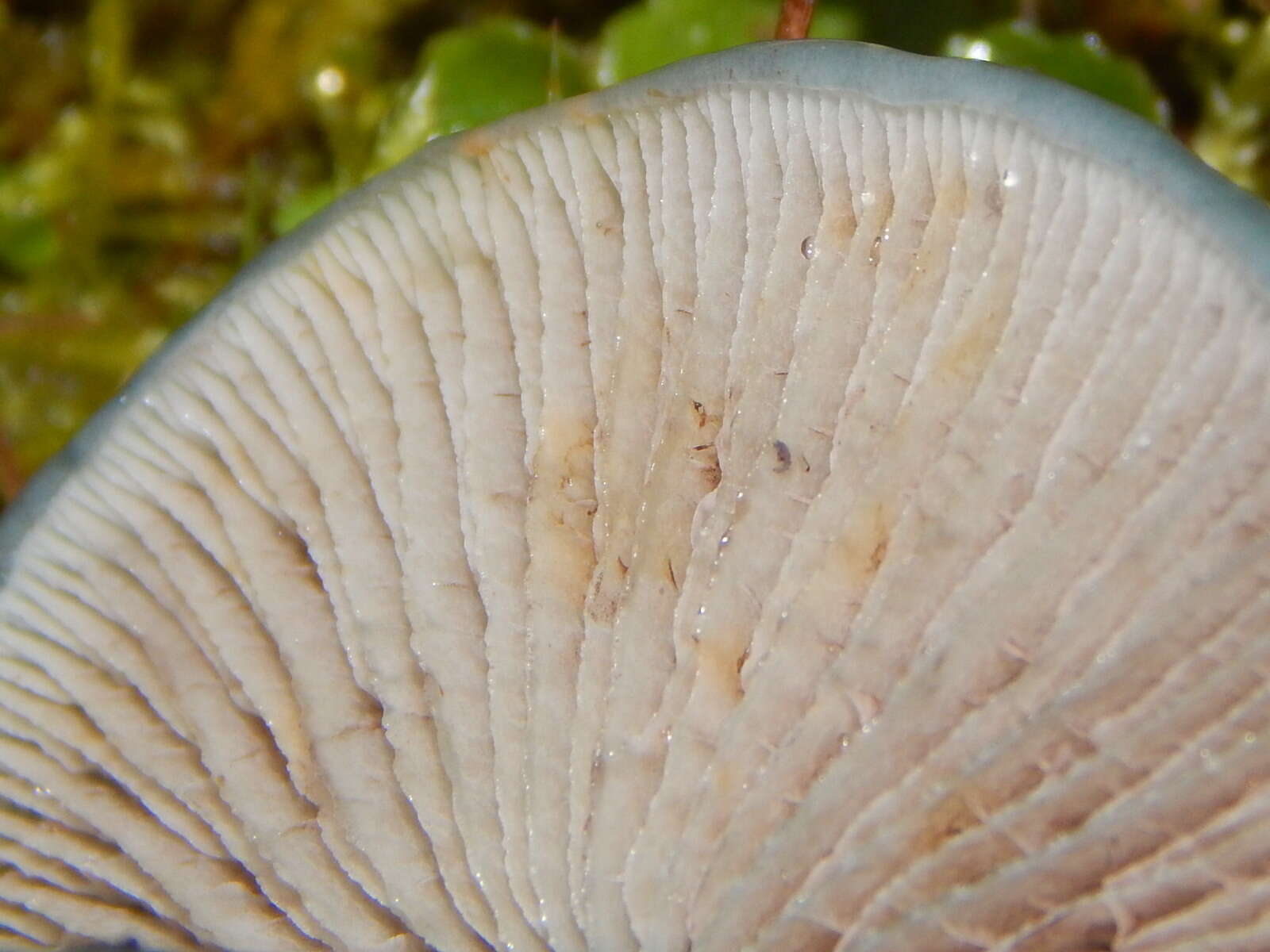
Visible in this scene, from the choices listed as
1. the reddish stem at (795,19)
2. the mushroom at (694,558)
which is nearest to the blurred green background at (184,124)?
the reddish stem at (795,19)

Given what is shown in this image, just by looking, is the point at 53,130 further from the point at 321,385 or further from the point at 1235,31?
the point at 1235,31

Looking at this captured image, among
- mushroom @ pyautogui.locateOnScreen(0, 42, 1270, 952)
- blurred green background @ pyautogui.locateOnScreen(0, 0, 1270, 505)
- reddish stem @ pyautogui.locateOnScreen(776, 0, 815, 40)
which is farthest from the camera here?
blurred green background @ pyautogui.locateOnScreen(0, 0, 1270, 505)

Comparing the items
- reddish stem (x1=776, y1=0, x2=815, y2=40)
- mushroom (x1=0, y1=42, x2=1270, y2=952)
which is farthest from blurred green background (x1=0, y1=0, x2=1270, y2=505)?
mushroom (x1=0, y1=42, x2=1270, y2=952)

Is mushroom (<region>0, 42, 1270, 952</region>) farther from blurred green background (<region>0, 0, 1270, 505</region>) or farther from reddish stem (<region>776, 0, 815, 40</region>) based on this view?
blurred green background (<region>0, 0, 1270, 505</region>)

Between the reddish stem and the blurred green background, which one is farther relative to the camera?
the blurred green background

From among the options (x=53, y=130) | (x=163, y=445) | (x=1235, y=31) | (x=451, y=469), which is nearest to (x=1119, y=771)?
(x=451, y=469)

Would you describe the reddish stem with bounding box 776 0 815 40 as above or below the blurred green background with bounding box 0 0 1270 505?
below

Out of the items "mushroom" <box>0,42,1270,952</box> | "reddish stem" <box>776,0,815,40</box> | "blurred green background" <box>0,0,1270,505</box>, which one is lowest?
"mushroom" <box>0,42,1270,952</box>
